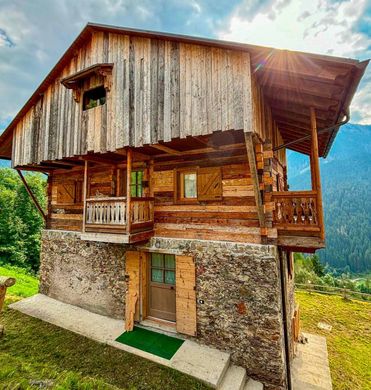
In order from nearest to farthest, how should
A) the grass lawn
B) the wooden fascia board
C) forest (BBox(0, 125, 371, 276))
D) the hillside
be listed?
the grass lawn
the wooden fascia board
forest (BBox(0, 125, 371, 276))
the hillside

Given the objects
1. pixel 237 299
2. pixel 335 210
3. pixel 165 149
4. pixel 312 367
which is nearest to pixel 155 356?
pixel 237 299

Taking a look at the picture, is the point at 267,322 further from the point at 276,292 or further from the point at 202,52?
the point at 202,52

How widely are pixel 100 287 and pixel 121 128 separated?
6.00 m

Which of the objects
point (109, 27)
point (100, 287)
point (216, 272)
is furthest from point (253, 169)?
point (100, 287)

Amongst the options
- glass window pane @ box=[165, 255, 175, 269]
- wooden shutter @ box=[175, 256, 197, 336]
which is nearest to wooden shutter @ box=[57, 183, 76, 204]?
glass window pane @ box=[165, 255, 175, 269]

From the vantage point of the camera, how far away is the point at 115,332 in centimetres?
728

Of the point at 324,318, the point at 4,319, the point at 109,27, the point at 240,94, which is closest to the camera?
the point at 240,94

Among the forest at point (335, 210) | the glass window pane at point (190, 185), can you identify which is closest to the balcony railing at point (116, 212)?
the glass window pane at point (190, 185)

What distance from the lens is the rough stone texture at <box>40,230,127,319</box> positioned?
8117mm

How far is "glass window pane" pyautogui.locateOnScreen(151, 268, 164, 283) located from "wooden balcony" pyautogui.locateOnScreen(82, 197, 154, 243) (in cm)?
151

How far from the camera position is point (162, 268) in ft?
25.8

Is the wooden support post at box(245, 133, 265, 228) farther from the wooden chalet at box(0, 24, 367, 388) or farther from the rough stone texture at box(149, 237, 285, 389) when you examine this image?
the rough stone texture at box(149, 237, 285, 389)

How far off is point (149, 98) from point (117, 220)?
370 cm

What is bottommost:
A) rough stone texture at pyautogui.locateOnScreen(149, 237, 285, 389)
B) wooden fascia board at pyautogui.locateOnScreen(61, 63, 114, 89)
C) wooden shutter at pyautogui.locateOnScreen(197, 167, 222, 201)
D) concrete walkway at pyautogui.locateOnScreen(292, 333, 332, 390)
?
concrete walkway at pyautogui.locateOnScreen(292, 333, 332, 390)
